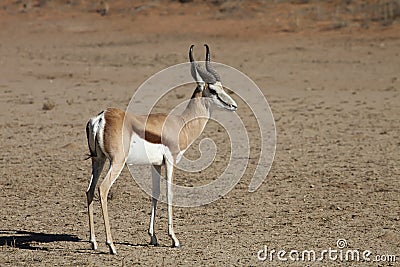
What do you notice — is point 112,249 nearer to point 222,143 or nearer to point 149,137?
point 149,137

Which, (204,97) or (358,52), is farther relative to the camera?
(358,52)

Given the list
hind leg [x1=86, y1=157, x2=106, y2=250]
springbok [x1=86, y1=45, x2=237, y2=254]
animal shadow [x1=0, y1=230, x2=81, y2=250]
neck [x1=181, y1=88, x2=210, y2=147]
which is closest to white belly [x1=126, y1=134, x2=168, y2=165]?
springbok [x1=86, y1=45, x2=237, y2=254]

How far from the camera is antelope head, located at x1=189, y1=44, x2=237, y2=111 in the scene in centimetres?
Result: 767

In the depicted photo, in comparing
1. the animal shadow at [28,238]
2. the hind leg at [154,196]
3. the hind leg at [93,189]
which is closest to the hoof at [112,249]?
the hind leg at [93,189]

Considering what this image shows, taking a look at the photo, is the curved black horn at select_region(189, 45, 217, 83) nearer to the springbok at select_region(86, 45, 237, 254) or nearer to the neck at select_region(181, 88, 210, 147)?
the springbok at select_region(86, 45, 237, 254)

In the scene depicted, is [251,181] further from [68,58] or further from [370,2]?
[370,2]

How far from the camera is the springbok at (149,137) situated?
711 cm

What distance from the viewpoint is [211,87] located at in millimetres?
7754

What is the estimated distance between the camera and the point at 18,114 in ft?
52.6

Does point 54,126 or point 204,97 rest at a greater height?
point 204,97

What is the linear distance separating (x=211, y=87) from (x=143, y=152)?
1.03 metres

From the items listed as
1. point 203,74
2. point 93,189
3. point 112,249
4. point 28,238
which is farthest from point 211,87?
point 28,238

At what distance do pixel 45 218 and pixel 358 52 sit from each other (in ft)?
56.9

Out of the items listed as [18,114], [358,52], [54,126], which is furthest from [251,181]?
[358,52]
